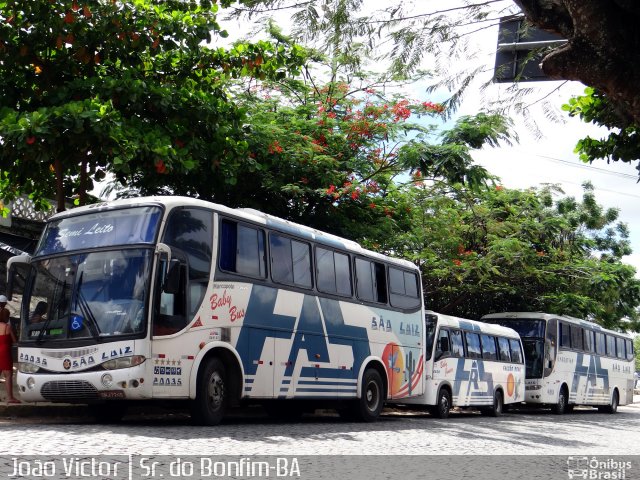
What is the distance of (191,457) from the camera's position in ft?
27.3

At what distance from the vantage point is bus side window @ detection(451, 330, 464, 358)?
70.6 feet

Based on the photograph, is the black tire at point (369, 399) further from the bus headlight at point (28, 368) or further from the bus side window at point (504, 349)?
the bus side window at point (504, 349)

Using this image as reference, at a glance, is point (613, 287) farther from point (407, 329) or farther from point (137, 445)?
point (137, 445)

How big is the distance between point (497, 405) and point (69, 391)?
50.1 feet

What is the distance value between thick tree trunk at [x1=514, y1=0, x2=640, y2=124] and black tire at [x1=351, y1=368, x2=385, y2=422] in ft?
34.8

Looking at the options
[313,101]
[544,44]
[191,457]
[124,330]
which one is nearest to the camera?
[544,44]

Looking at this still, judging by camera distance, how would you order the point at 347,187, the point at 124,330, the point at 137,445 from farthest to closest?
the point at 347,187 → the point at 124,330 → the point at 137,445

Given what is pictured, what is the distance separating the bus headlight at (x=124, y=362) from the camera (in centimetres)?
1120

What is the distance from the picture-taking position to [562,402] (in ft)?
91.8

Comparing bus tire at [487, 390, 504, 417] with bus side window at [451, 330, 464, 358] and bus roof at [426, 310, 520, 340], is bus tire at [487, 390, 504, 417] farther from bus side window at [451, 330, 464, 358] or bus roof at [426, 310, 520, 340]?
bus side window at [451, 330, 464, 358]

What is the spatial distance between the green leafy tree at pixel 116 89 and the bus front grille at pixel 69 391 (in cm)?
321

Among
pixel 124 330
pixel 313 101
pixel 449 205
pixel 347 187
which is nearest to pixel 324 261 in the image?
pixel 347 187

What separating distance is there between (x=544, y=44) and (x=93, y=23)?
27.5 ft

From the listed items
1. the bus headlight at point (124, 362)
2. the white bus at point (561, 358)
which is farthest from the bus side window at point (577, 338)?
the bus headlight at point (124, 362)
